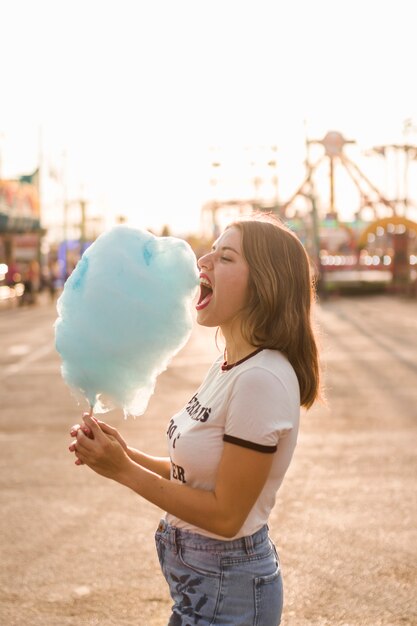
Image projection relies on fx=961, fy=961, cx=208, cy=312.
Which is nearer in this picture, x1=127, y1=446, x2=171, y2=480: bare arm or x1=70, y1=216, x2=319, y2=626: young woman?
x1=70, y1=216, x2=319, y2=626: young woman

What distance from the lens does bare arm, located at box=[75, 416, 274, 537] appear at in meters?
Answer: 2.34

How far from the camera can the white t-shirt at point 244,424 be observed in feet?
7.65

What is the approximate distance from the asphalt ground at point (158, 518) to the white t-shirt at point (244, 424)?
0.46m

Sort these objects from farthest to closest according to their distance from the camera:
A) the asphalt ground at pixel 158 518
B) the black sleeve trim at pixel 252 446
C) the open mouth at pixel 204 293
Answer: the asphalt ground at pixel 158 518 < the open mouth at pixel 204 293 < the black sleeve trim at pixel 252 446

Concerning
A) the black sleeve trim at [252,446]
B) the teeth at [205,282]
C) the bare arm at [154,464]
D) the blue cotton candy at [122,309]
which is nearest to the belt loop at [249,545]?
the black sleeve trim at [252,446]

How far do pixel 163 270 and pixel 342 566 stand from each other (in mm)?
2561

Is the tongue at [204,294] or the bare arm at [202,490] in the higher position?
the tongue at [204,294]

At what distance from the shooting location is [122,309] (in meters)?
2.63

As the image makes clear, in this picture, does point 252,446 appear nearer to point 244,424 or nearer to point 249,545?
point 244,424

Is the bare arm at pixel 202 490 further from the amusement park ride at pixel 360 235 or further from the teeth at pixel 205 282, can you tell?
the amusement park ride at pixel 360 235

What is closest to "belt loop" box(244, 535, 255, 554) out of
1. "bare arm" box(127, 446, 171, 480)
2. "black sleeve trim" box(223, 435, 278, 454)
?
"black sleeve trim" box(223, 435, 278, 454)

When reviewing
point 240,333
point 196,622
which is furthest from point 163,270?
point 196,622

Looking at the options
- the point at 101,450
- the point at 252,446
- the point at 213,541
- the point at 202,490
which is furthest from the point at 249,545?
the point at 101,450

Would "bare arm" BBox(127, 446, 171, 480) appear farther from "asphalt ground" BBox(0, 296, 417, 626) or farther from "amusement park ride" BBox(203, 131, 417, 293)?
"amusement park ride" BBox(203, 131, 417, 293)
